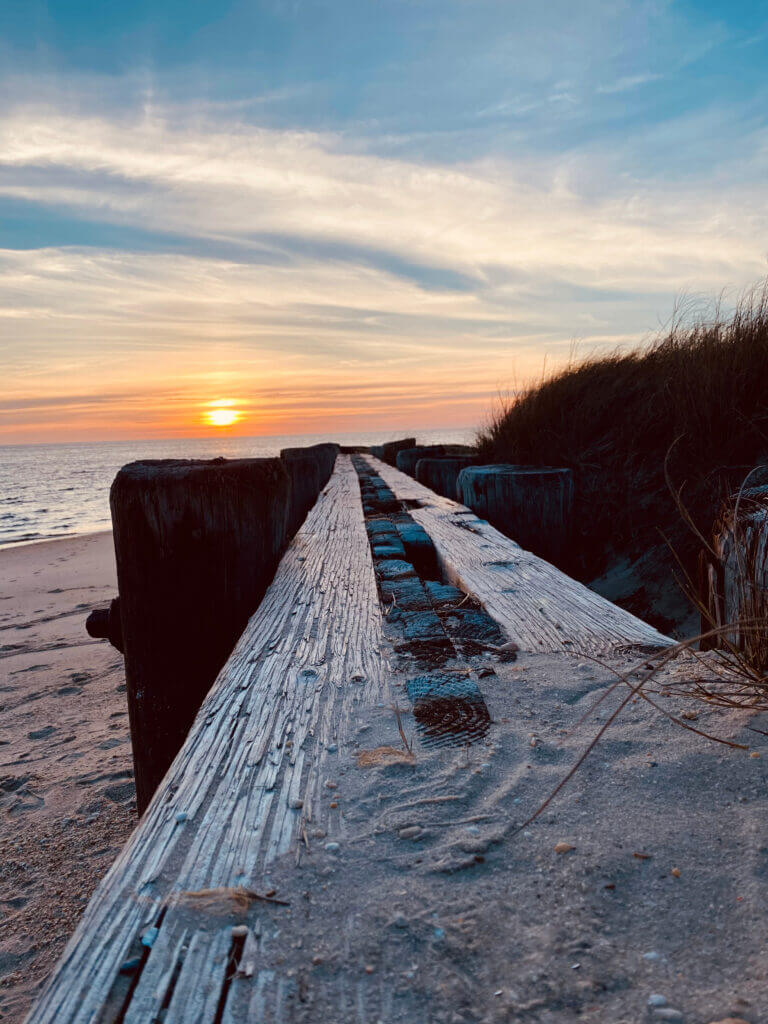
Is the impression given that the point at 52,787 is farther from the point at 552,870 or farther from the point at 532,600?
the point at 552,870

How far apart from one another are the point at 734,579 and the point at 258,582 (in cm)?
148

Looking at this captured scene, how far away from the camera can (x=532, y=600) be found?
6.49 feet

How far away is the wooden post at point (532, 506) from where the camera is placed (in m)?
4.05

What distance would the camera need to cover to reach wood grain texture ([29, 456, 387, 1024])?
2.16 ft

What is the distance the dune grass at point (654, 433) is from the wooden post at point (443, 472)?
2.04 feet

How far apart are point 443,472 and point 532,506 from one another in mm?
2552

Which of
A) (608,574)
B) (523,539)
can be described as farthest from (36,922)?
(608,574)

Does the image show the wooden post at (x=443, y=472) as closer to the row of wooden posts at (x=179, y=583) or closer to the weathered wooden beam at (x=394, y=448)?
the row of wooden posts at (x=179, y=583)

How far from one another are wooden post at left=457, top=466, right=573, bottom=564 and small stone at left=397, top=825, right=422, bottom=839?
3.26 m

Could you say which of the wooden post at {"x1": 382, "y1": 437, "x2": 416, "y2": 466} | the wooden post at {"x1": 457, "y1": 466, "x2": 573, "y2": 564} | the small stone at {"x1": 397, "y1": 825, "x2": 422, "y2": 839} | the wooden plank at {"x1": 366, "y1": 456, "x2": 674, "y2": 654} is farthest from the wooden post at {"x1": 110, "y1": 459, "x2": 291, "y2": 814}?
the wooden post at {"x1": 382, "y1": 437, "x2": 416, "y2": 466}

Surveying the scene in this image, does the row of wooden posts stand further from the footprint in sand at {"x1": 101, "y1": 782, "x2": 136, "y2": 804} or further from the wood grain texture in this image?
the footprint in sand at {"x1": 101, "y1": 782, "x2": 136, "y2": 804}

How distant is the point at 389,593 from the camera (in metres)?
2.06

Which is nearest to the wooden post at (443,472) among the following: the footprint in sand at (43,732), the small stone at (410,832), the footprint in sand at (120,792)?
the footprint in sand at (43,732)

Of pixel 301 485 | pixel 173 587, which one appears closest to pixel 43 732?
pixel 173 587
